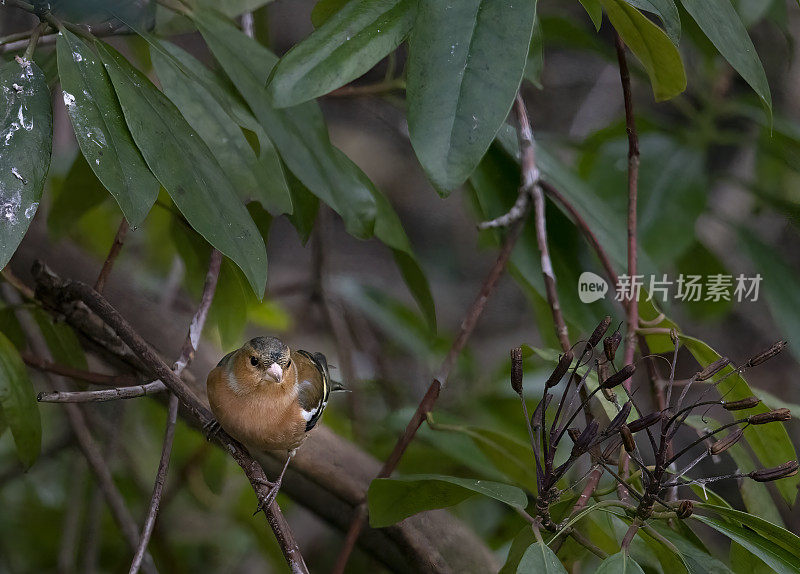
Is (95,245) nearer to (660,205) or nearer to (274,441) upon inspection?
(274,441)

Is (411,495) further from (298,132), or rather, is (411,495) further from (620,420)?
(298,132)

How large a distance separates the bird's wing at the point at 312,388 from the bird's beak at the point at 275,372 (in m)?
0.05

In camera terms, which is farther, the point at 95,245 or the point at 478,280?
the point at 478,280

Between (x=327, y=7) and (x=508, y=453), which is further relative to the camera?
(x=508, y=453)

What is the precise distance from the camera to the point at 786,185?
10.3 ft

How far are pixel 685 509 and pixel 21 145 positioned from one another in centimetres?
97

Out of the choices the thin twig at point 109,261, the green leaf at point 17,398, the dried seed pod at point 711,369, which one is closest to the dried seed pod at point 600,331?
the dried seed pod at point 711,369

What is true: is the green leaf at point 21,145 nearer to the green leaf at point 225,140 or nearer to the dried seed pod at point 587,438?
the green leaf at point 225,140

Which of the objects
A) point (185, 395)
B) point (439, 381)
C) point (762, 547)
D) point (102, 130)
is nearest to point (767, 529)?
point (762, 547)

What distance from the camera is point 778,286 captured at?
2311 mm

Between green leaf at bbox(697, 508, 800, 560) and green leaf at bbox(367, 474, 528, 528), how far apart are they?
31 cm

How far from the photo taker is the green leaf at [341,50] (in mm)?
1194

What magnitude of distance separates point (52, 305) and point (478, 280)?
322 centimetres

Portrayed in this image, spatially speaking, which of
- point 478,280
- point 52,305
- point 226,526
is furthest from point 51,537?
point 478,280
